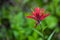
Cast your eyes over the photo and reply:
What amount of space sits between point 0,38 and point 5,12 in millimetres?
427

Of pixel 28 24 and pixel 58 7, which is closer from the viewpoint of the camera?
pixel 28 24

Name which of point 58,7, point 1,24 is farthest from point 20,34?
point 58,7

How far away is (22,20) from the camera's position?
221 cm

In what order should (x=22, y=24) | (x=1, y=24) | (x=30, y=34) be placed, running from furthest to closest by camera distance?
(x=1, y=24), (x=22, y=24), (x=30, y=34)

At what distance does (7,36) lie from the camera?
206 cm

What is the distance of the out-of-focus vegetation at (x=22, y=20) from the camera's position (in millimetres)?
2023

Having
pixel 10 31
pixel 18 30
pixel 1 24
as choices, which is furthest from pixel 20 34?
pixel 1 24

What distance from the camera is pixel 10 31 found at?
223cm

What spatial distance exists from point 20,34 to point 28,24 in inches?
6.3

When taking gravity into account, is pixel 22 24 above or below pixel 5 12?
below

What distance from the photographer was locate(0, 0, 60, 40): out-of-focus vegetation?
79.7 inches

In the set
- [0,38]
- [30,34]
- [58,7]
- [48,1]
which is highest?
[48,1]

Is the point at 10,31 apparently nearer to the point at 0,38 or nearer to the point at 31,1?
the point at 0,38

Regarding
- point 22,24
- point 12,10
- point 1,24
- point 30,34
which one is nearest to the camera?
point 30,34
